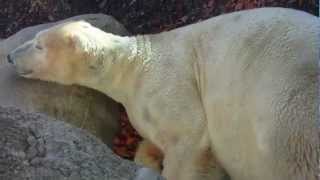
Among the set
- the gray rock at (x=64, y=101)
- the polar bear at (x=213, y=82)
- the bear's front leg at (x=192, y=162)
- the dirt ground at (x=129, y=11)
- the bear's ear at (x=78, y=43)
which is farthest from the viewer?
the dirt ground at (x=129, y=11)

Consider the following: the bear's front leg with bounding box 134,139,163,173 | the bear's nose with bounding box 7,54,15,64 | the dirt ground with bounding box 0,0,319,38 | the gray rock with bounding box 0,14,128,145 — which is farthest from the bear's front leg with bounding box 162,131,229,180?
the dirt ground with bounding box 0,0,319,38

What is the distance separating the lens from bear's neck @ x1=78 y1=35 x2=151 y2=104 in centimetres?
515

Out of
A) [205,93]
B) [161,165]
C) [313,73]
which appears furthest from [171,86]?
[313,73]

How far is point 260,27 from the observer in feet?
15.6

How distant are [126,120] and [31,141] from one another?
82.1 inches

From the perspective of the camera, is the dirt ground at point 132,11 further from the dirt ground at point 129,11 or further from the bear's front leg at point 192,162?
the bear's front leg at point 192,162

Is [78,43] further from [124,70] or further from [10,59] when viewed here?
[10,59]

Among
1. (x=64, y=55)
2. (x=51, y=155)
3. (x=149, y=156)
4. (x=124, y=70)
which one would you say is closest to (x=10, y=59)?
(x=64, y=55)

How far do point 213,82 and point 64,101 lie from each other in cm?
99

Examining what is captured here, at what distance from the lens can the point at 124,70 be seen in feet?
17.0

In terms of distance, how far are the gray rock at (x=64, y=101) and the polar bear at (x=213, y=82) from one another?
12 centimetres

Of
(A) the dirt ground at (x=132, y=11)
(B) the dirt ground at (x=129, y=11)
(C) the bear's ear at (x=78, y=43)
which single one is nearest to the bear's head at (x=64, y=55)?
(C) the bear's ear at (x=78, y=43)

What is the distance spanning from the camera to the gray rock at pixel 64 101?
525 centimetres

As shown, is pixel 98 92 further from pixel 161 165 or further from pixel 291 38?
pixel 291 38
